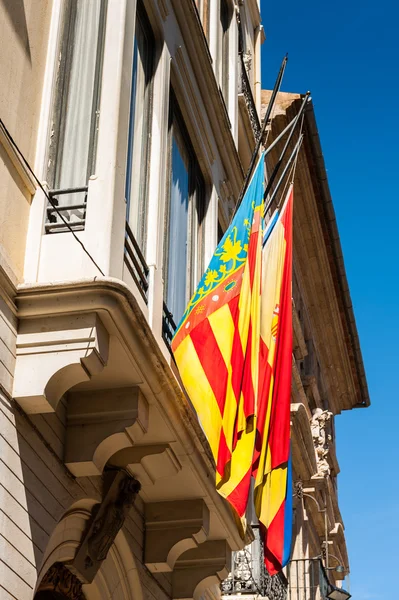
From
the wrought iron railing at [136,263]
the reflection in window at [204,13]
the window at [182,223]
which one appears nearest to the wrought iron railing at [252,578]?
the window at [182,223]

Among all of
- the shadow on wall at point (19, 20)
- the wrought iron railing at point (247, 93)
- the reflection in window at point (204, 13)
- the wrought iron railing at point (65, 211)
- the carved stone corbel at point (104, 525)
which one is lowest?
the carved stone corbel at point (104, 525)

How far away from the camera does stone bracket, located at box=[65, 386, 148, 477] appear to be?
9.03m

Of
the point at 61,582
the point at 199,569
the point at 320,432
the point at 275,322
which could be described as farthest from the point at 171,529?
the point at 320,432

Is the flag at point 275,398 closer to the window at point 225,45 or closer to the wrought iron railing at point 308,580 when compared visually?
the window at point 225,45

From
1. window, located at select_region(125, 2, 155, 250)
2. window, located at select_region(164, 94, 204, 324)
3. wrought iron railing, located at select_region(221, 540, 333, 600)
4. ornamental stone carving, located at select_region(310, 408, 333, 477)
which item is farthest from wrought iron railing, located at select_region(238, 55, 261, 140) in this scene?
ornamental stone carving, located at select_region(310, 408, 333, 477)

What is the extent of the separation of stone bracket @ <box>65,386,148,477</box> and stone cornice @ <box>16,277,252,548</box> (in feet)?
0.96

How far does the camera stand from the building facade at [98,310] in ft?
27.1

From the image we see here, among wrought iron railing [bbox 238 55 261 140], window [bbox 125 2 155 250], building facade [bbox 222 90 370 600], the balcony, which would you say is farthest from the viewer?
building facade [bbox 222 90 370 600]

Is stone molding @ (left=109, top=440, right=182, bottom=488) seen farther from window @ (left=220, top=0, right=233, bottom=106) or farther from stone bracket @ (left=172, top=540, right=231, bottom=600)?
window @ (left=220, top=0, right=233, bottom=106)

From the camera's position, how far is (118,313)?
8438 mm

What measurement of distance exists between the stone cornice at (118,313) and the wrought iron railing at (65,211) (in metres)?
0.79

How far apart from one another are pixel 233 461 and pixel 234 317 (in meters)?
1.46

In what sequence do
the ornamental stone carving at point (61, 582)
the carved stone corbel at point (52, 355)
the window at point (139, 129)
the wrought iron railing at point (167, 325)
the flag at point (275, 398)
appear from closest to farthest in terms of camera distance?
the carved stone corbel at point (52, 355), the ornamental stone carving at point (61, 582), the flag at point (275, 398), the window at point (139, 129), the wrought iron railing at point (167, 325)

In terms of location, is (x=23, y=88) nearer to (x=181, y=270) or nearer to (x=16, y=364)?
(x=16, y=364)
